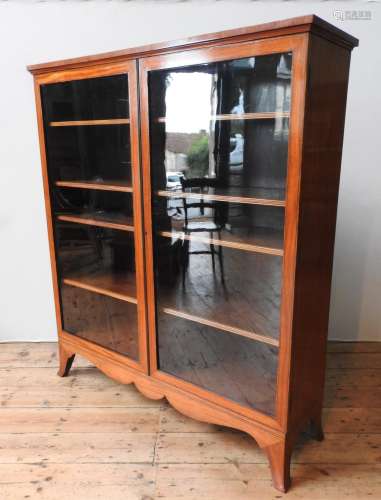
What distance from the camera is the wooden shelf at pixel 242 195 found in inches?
57.4

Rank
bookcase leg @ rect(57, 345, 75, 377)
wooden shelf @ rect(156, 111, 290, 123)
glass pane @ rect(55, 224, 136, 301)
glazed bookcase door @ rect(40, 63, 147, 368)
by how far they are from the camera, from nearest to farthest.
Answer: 1. wooden shelf @ rect(156, 111, 290, 123)
2. glazed bookcase door @ rect(40, 63, 147, 368)
3. glass pane @ rect(55, 224, 136, 301)
4. bookcase leg @ rect(57, 345, 75, 377)

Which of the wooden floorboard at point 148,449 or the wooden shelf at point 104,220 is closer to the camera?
the wooden floorboard at point 148,449

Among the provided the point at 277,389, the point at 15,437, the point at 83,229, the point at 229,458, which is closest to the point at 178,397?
the point at 229,458

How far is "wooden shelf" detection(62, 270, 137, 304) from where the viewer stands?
200 cm

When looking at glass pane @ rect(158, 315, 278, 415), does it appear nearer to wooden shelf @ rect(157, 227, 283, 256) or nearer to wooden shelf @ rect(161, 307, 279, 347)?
wooden shelf @ rect(161, 307, 279, 347)

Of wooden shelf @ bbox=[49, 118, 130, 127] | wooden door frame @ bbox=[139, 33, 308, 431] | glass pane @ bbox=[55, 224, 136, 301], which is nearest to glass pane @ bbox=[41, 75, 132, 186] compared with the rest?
wooden shelf @ bbox=[49, 118, 130, 127]

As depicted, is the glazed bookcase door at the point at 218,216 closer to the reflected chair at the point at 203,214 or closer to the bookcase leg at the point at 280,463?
the reflected chair at the point at 203,214

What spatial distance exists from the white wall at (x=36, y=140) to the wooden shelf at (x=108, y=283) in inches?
22.1

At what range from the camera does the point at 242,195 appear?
1597 millimetres

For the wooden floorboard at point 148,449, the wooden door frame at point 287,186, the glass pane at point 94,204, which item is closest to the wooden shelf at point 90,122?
the wooden door frame at point 287,186

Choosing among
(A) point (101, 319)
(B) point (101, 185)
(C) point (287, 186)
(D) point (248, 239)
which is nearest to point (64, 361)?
(A) point (101, 319)

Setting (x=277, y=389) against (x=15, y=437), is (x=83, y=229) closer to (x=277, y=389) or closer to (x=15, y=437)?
(x=15, y=437)

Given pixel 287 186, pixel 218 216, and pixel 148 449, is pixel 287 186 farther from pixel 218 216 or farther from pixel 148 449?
pixel 148 449

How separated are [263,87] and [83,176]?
1018 mm
